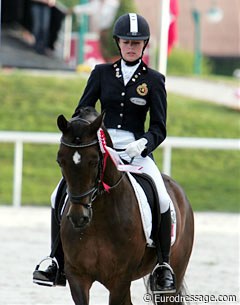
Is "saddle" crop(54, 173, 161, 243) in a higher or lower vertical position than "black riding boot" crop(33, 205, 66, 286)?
higher

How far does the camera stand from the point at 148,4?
3894cm

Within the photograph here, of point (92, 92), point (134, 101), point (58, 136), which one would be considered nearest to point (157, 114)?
point (134, 101)

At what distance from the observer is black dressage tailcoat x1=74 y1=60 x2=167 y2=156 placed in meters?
6.60

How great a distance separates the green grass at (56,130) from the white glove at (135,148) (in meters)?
10.8

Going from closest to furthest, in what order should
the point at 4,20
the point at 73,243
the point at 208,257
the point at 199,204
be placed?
the point at 73,243
the point at 208,257
the point at 199,204
the point at 4,20

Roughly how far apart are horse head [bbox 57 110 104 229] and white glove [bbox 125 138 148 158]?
23.0 inches

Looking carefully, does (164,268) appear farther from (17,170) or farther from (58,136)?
(58,136)

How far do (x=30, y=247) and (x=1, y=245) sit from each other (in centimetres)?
36

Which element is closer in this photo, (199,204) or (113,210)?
(113,210)

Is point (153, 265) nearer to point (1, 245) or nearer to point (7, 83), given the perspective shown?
point (1, 245)

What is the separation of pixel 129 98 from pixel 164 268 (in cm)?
112

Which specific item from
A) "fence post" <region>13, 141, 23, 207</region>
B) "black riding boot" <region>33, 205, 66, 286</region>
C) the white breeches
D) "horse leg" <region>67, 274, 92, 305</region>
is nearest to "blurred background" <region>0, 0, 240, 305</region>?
"fence post" <region>13, 141, 23, 207</region>

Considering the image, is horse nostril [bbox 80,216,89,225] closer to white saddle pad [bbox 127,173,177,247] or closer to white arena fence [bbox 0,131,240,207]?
white saddle pad [bbox 127,173,177,247]

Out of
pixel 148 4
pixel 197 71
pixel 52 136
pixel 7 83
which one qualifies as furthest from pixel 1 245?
pixel 148 4
